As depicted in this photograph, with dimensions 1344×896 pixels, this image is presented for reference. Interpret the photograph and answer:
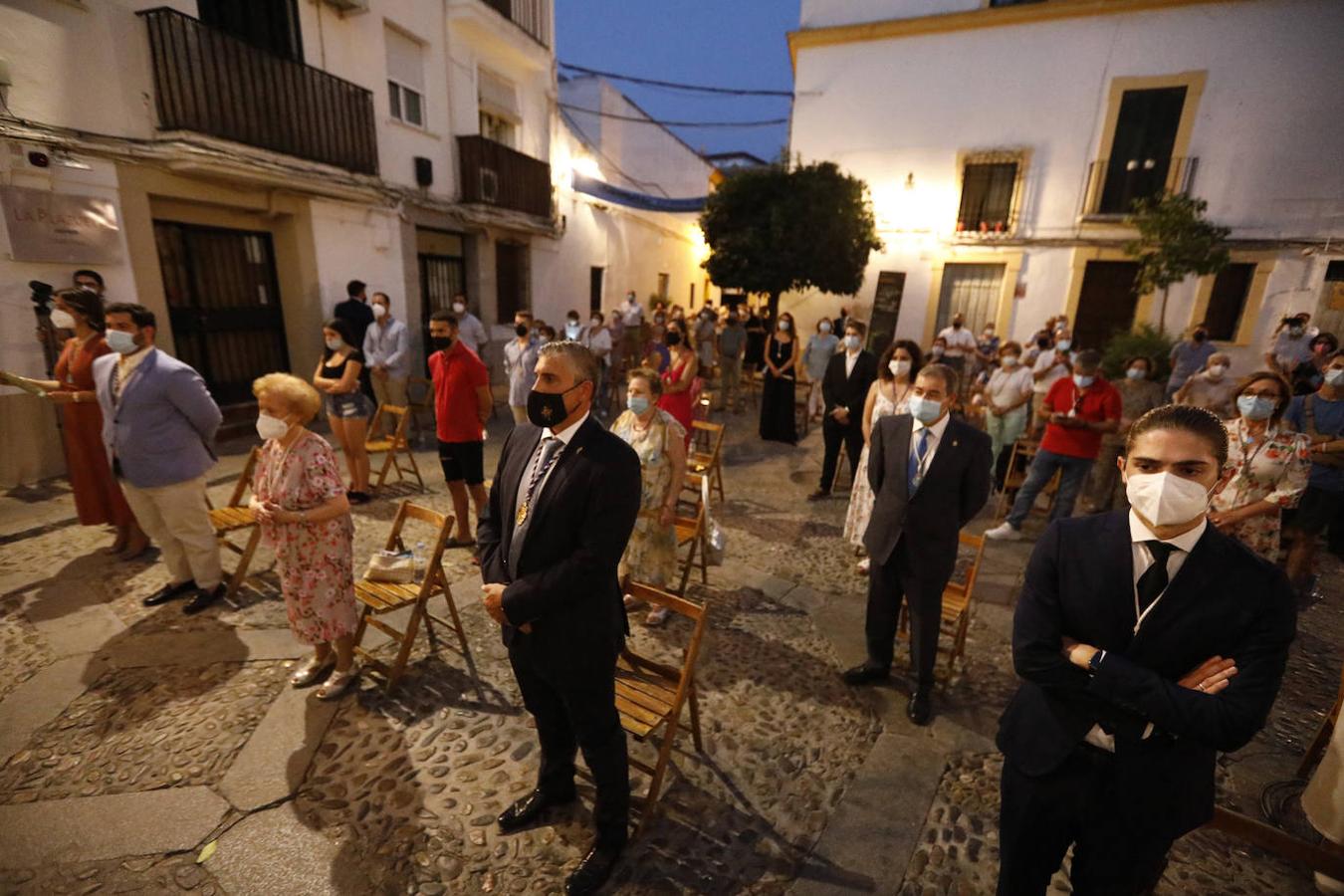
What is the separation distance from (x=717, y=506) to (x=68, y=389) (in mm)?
5582

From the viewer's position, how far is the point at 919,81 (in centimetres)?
1463

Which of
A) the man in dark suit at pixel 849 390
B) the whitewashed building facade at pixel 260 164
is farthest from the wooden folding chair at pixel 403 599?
the whitewashed building facade at pixel 260 164

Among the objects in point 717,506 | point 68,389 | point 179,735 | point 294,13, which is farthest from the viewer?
point 294,13

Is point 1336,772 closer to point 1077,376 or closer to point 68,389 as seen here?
point 1077,376

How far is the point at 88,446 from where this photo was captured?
14.9 ft

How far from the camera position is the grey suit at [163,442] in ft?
12.3

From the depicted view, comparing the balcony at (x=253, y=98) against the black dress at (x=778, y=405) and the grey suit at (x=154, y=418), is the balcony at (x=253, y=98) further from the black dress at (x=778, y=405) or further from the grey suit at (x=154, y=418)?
the black dress at (x=778, y=405)

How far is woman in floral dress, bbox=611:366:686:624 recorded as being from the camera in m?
3.87

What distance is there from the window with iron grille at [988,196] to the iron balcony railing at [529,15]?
1066 cm

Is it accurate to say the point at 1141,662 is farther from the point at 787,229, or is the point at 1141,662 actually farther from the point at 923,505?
the point at 787,229

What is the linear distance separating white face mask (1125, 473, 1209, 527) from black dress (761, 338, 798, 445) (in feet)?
23.4

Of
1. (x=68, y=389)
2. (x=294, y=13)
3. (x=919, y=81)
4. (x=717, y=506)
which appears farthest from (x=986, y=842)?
(x=919, y=81)

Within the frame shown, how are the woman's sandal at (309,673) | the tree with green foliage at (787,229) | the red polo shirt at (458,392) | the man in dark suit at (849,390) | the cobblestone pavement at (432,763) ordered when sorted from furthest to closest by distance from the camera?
the tree with green foliage at (787,229) < the man in dark suit at (849,390) < the red polo shirt at (458,392) < the woman's sandal at (309,673) < the cobblestone pavement at (432,763)

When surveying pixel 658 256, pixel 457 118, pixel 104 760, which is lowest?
pixel 104 760
